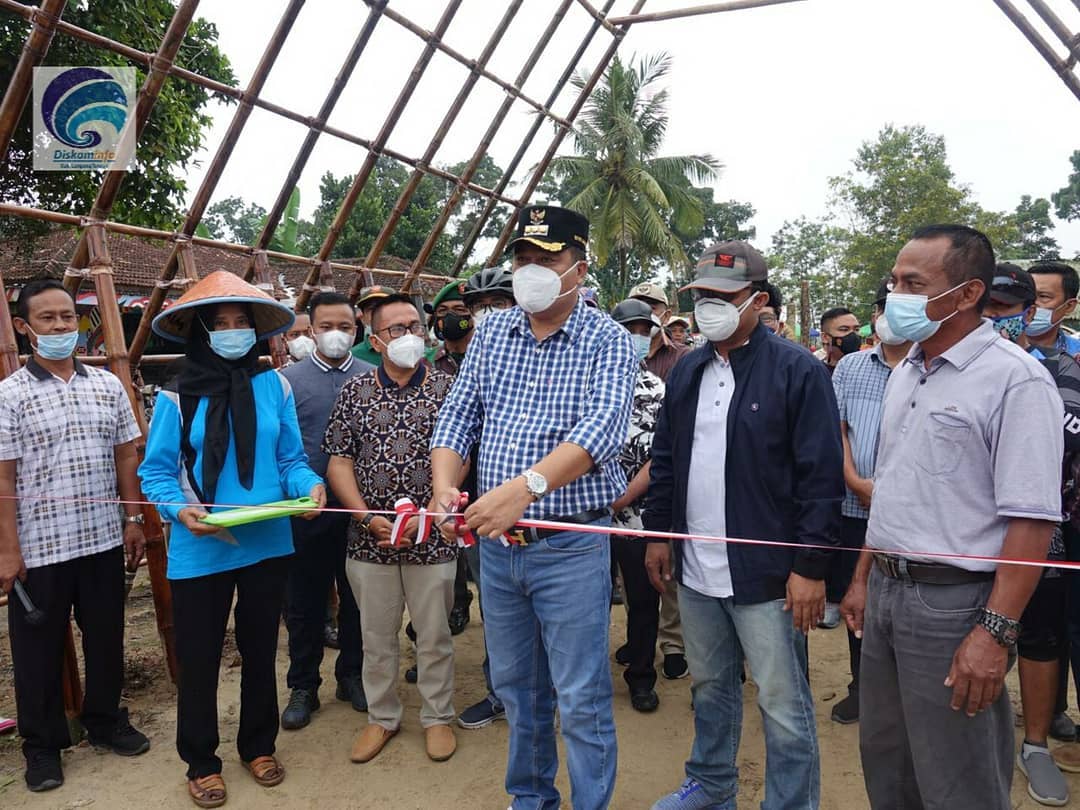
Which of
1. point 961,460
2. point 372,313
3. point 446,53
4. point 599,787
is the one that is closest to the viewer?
point 961,460

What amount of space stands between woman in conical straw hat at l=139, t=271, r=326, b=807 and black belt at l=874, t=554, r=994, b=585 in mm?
1986

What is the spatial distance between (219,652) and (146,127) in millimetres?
6646

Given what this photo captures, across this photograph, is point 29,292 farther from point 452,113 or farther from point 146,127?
point 146,127

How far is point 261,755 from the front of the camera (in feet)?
10.1

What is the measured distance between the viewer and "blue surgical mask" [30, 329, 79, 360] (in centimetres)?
296

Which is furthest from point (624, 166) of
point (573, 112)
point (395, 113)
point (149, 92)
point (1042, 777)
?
point (1042, 777)

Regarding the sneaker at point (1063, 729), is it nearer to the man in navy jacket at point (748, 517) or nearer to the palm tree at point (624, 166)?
the man in navy jacket at point (748, 517)

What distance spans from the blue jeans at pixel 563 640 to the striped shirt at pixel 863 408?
1.62m

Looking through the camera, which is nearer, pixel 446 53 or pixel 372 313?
pixel 372 313

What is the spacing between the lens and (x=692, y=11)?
20.0ft

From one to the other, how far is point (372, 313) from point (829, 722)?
282cm

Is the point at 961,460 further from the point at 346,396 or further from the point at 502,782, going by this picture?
the point at 346,396

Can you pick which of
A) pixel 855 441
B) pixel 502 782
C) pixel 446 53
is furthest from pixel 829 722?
pixel 446 53

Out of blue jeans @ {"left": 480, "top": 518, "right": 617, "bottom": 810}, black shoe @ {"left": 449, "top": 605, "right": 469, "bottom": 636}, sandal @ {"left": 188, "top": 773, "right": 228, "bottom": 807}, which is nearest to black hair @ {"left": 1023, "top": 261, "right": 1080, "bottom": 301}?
blue jeans @ {"left": 480, "top": 518, "right": 617, "bottom": 810}
